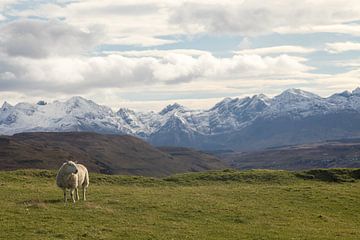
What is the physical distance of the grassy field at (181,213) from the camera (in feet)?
88.3

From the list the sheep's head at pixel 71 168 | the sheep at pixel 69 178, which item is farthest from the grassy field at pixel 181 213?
the sheep's head at pixel 71 168

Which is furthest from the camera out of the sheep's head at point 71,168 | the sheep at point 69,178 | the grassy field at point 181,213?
the sheep's head at point 71,168

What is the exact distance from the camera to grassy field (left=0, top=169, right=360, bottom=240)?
88.3 ft

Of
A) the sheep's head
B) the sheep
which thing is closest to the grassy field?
the sheep

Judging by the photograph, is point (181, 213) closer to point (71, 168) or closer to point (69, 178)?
point (69, 178)

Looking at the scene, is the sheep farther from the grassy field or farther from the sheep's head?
the grassy field

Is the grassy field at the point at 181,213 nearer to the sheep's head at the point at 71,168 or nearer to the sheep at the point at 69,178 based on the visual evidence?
the sheep at the point at 69,178

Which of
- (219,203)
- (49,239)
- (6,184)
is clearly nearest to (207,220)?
(219,203)

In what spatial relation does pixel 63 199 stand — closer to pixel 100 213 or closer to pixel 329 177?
pixel 100 213

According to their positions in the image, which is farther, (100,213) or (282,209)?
(282,209)

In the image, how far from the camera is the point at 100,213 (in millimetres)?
31062

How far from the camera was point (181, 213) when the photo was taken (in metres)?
33.2

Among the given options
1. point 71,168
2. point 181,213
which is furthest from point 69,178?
point 181,213

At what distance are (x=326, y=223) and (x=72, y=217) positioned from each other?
17.9m
